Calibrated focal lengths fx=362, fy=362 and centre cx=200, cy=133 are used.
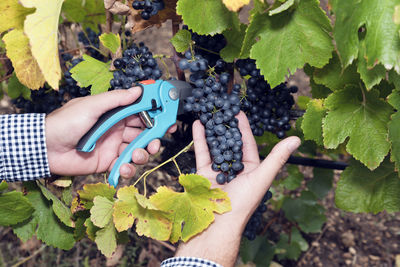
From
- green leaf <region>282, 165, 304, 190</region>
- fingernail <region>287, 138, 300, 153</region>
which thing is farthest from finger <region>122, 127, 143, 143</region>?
green leaf <region>282, 165, 304, 190</region>

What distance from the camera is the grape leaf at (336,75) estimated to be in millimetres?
1208

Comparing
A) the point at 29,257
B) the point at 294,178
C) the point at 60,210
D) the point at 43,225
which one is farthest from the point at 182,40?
the point at 29,257

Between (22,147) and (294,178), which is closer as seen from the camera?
(22,147)

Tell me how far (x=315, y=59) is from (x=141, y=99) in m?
0.62

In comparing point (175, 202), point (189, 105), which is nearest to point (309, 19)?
point (189, 105)

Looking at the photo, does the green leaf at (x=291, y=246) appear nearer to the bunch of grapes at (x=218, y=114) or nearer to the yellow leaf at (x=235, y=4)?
the bunch of grapes at (x=218, y=114)

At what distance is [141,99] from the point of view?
1.34 metres

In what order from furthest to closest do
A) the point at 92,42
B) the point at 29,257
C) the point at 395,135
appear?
the point at 29,257
the point at 92,42
the point at 395,135

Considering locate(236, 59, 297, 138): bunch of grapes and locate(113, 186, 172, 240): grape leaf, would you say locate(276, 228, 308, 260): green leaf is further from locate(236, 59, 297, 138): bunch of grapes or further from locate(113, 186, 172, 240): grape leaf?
locate(113, 186, 172, 240): grape leaf

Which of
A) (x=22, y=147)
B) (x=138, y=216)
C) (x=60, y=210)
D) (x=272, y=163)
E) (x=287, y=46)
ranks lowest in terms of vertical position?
(x=60, y=210)

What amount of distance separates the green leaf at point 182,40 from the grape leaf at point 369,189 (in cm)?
79

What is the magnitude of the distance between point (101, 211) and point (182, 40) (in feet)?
2.19

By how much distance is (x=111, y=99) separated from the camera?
1302 mm

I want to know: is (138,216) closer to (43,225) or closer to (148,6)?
(43,225)
